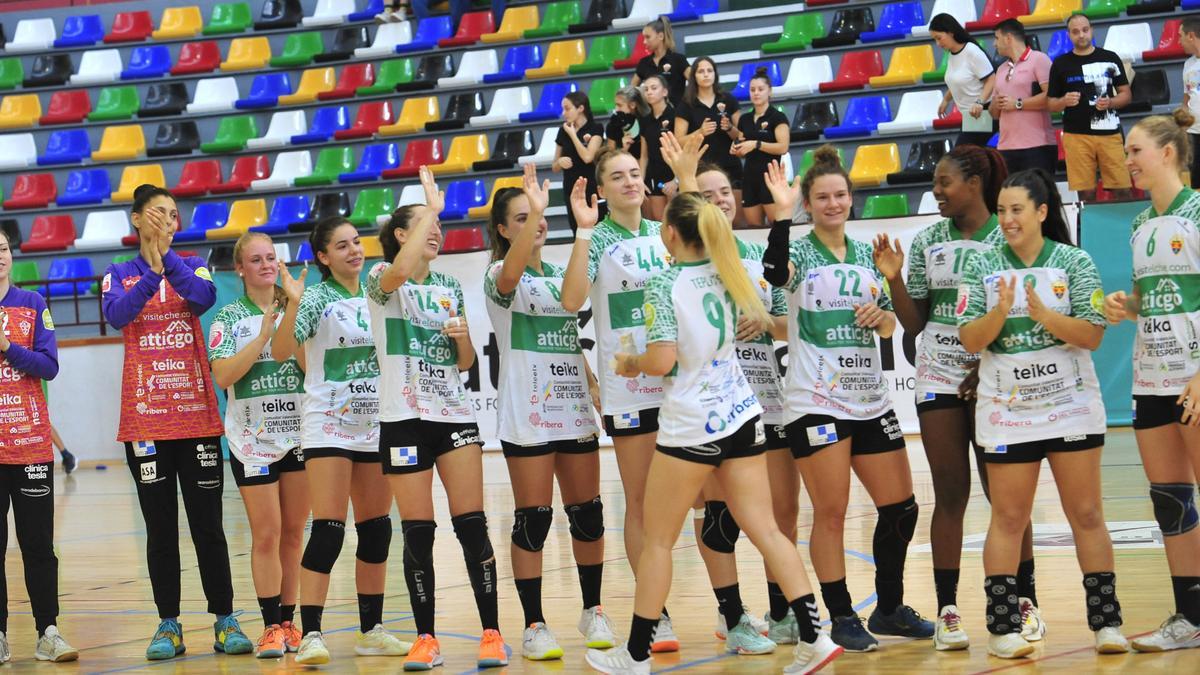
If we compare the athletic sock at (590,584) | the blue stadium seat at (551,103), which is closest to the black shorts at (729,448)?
the athletic sock at (590,584)

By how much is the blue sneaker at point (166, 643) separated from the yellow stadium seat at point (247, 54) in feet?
42.2

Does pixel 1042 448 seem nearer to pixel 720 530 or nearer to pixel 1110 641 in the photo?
pixel 1110 641

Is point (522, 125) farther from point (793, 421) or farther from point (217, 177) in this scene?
point (793, 421)

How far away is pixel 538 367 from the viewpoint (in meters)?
5.52

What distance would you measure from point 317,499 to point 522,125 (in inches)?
428

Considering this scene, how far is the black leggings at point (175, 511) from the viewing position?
593cm

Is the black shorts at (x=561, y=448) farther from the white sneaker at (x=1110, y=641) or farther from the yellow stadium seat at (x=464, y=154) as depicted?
the yellow stadium seat at (x=464, y=154)

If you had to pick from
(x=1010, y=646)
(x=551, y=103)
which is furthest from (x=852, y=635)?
(x=551, y=103)

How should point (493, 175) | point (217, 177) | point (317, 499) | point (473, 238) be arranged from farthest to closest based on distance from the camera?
1. point (217, 177)
2. point (493, 175)
3. point (473, 238)
4. point (317, 499)

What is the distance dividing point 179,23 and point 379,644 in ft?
48.3

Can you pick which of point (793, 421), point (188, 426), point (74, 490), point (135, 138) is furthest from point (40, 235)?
point (793, 421)

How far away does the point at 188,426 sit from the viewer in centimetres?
596

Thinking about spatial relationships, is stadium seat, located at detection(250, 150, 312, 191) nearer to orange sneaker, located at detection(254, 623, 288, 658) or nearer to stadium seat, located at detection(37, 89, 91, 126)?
stadium seat, located at detection(37, 89, 91, 126)

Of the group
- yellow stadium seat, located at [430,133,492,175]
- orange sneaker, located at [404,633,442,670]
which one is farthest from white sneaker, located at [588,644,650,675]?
yellow stadium seat, located at [430,133,492,175]
